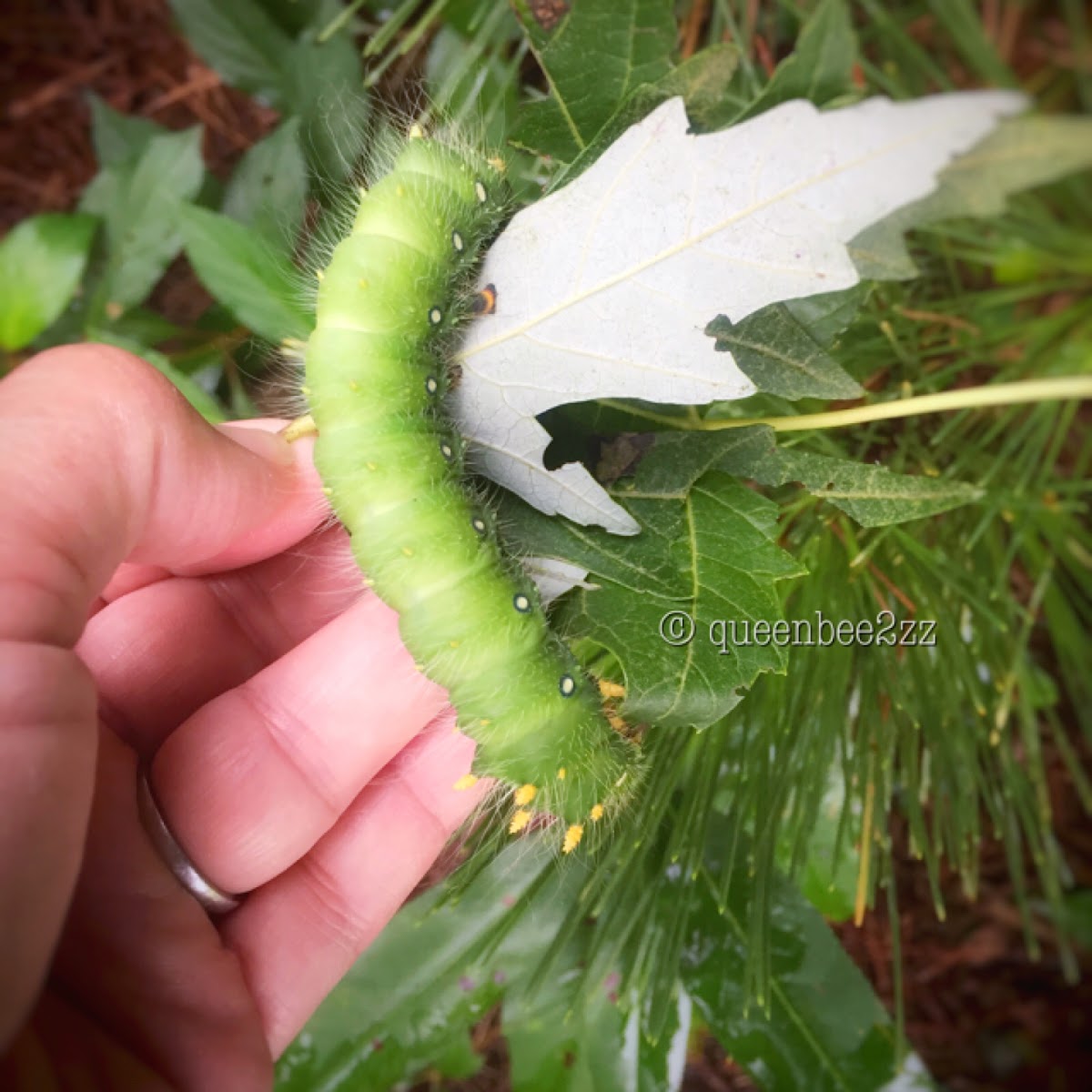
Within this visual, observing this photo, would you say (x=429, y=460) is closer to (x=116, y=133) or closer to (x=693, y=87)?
(x=693, y=87)

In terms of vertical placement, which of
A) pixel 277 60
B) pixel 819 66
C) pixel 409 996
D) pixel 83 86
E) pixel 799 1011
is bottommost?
pixel 799 1011

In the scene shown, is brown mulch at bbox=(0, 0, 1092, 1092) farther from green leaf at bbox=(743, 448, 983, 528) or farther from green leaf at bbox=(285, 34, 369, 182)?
green leaf at bbox=(743, 448, 983, 528)

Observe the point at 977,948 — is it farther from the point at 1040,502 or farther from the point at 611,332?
the point at 611,332

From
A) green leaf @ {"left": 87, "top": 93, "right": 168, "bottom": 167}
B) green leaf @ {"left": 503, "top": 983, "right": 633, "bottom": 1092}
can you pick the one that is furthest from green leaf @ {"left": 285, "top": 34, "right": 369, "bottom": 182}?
green leaf @ {"left": 503, "top": 983, "right": 633, "bottom": 1092}

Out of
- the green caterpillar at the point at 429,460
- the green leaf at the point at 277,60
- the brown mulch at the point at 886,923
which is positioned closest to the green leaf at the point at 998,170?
the green caterpillar at the point at 429,460

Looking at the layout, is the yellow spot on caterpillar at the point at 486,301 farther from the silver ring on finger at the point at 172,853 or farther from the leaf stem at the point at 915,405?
the silver ring on finger at the point at 172,853

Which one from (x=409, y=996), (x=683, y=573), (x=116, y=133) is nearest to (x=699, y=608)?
(x=683, y=573)
